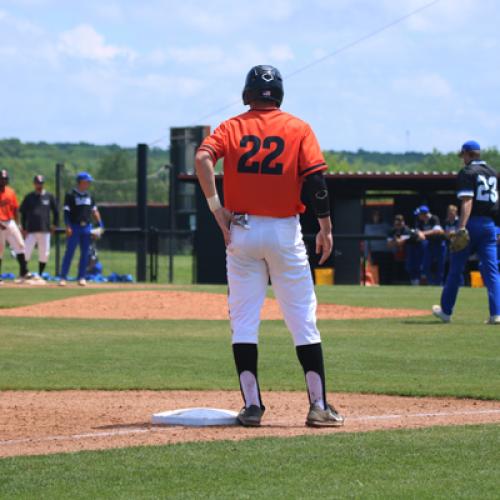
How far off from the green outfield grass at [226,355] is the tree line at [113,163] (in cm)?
5643

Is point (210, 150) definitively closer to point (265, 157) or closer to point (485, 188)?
point (265, 157)

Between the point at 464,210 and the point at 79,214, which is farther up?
the point at 464,210

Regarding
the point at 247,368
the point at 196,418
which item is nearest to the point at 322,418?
the point at 247,368

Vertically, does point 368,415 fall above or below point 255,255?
A: below

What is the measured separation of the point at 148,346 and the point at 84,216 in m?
10.8

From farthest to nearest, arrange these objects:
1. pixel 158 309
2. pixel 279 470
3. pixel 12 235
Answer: pixel 12 235 < pixel 158 309 < pixel 279 470

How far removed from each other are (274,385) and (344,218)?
72.0 ft

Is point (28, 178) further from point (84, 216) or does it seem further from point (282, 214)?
point (282, 214)

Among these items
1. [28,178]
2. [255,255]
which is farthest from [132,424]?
[28,178]

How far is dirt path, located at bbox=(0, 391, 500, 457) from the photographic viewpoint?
709cm

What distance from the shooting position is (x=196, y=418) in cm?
760

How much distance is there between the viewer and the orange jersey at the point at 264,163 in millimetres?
7422

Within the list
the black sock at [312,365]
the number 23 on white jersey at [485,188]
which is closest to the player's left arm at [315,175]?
the black sock at [312,365]

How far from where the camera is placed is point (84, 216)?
23703 millimetres
